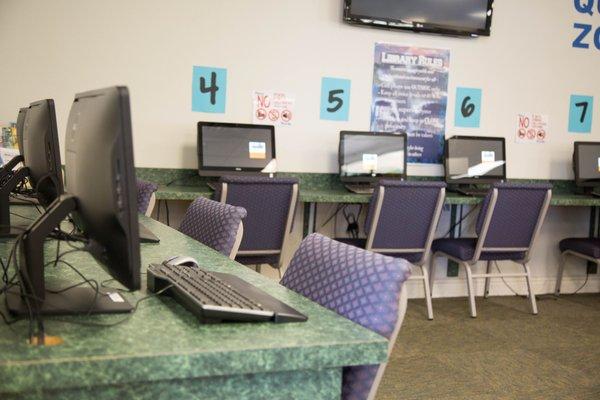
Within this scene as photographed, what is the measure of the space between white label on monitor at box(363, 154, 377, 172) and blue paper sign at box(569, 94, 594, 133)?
1667 mm

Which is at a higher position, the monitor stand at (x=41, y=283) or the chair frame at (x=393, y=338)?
the monitor stand at (x=41, y=283)

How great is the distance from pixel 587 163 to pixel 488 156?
2.56ft

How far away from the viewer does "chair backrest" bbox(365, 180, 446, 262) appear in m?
3.67

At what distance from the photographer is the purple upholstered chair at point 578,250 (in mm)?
4449

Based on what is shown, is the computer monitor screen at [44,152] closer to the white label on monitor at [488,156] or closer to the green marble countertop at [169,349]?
the green marble countertop at [169,349]

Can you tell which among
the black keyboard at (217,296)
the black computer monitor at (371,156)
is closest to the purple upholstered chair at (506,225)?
the black computer monitor at (371,156)

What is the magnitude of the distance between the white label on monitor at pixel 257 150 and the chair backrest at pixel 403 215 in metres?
0.80

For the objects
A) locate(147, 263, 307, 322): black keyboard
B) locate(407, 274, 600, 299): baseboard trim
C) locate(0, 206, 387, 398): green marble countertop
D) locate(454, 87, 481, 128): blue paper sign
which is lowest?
locate(407, 274, 600, 299): baseboard trim

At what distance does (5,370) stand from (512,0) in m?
4.55

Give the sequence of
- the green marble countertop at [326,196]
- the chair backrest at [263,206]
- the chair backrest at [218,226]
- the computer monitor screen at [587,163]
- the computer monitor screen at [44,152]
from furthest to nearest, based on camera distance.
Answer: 1. the computer monitor screen at [587,163]
2. the green marble countertop at [326,196]
3. the chair backrest at [263,206]
4. the chair backrest at [218,226]
5. the computer monitor screen at [44,152]

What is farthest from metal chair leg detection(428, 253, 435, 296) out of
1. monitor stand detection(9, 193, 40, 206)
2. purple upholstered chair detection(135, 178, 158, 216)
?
monitor stand detection(9, 193, 40, 206)

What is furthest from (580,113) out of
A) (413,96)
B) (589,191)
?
(413,96)

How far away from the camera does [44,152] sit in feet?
5.86

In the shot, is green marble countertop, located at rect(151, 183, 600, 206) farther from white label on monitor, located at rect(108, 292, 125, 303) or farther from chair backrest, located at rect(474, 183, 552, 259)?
white label on monitor, located at rect(108, 292, 125, 303)
